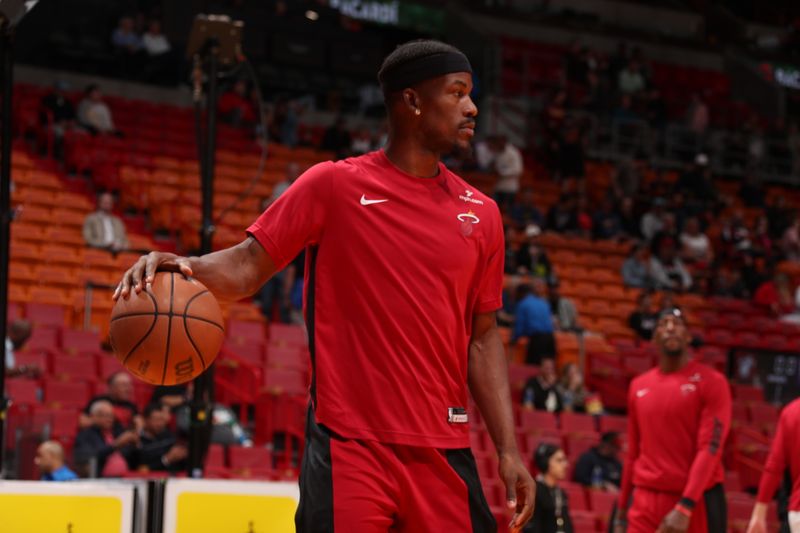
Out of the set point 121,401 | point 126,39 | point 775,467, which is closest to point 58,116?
point 126,39

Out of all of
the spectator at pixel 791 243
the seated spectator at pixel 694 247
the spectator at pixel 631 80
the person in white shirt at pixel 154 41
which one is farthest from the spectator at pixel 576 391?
the spectator at pixel 631 80

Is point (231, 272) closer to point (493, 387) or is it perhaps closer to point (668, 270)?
point (493, 387)

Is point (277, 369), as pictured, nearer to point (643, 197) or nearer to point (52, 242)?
point (52, 242)

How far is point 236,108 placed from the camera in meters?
19.2

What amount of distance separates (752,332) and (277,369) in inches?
322

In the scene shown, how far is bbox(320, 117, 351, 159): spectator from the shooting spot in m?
18.9

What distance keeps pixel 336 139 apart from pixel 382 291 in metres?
15.6

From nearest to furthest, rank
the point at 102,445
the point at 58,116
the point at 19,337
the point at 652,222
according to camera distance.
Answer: the point at 102,445 < the point at 19,337 < the point at 58,116 < the point at 652,222

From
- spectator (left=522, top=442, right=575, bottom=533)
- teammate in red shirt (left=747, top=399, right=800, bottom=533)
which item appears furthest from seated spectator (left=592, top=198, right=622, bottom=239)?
teammate in red shirt (left=747, top=399, right=800, bottom=533)

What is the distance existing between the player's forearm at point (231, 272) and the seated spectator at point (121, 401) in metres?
6.72

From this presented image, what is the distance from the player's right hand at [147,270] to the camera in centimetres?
336

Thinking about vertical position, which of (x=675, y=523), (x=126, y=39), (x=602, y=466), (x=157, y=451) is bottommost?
(x=602, y=466)

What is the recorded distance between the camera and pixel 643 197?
20500 mm

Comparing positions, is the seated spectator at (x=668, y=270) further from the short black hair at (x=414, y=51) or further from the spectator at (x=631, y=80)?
the short black hair at (x=414, y=51)
